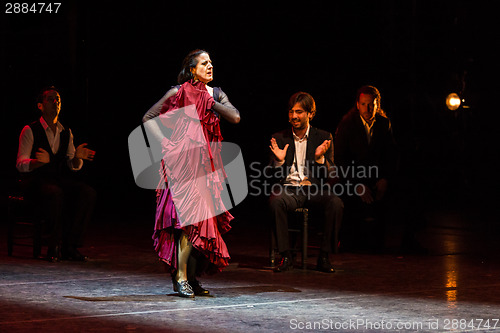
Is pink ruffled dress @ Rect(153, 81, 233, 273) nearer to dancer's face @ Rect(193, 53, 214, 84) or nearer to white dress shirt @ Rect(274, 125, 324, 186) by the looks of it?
dancer's face @ Rect(193, 53, 214, 84)

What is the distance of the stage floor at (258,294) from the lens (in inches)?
184

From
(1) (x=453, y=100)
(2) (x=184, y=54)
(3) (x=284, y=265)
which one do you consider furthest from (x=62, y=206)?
(1) (x=453, y=100)

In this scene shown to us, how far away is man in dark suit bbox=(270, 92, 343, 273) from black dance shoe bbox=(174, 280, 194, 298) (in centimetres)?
151

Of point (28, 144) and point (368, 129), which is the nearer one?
point (28, 144)

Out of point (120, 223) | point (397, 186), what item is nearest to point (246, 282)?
point (397, 186)

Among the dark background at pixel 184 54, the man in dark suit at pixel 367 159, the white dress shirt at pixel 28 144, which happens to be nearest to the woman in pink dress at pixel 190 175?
the white dress shirt at pixel 28 144

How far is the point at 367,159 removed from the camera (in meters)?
8.18

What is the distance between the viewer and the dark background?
1227cm

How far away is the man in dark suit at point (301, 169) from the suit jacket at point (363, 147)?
103 centimetres

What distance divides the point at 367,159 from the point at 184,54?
209 inches

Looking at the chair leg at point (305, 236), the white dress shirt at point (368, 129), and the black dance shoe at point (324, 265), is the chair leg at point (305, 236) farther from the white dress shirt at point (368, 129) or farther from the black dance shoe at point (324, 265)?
the white dress shirt at point (368, 129)

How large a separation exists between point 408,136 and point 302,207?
2151 millimetres

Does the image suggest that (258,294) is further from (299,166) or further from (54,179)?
(54,179)

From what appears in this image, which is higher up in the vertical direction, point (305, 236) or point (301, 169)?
point (301, 169)
